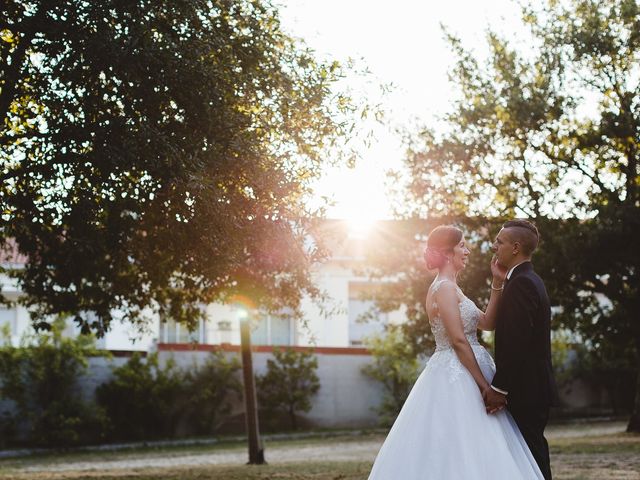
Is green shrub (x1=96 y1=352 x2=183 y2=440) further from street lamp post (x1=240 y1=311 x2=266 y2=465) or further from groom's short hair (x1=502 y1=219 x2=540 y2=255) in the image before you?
groom's short hair (x1=502 y1=219 x2=540 y2=255)

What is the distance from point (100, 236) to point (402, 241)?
12.6m

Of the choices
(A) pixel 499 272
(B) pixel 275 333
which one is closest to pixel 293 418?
(B) pixel 275 333

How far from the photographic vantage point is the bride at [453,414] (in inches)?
249

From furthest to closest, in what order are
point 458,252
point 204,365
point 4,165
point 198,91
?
point 204,365, point 4,165, point 198,91, point 458,252

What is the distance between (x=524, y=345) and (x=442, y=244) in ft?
3.36

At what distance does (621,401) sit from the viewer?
112ft

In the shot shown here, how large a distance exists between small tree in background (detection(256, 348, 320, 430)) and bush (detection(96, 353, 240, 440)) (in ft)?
3.97

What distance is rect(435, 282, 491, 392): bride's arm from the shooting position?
267 inches

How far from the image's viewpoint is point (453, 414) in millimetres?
6562

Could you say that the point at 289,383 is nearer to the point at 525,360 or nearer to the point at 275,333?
the point at 275,333

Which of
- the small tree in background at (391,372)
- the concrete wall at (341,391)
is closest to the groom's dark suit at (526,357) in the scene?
the small tree in background at (391,372)

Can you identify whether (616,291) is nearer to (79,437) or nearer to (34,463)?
(34,463)

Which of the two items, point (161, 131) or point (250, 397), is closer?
point (161, 131)

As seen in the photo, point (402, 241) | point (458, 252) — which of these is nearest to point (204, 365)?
point (402, 241)
